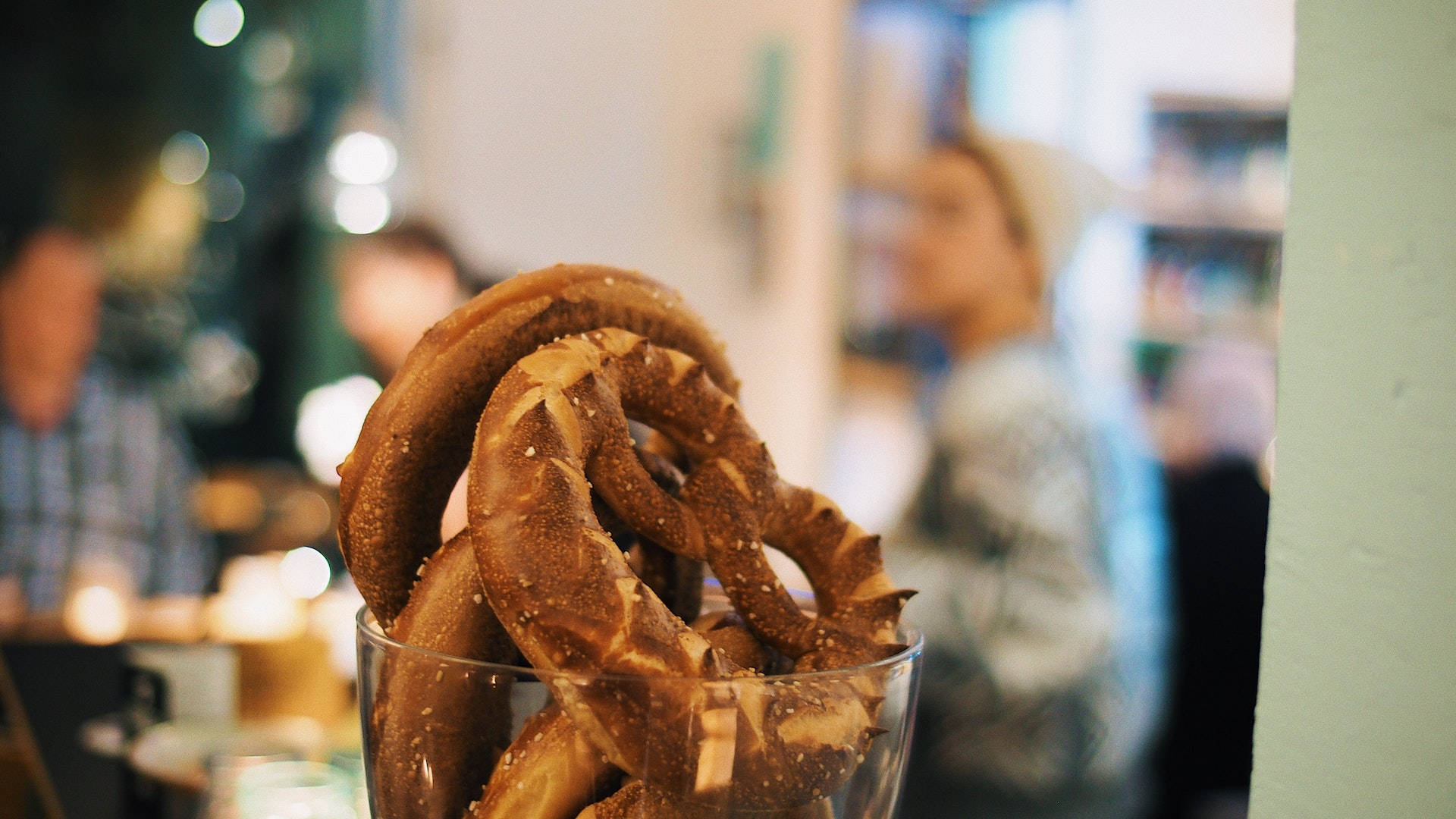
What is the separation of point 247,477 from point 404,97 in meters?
1.50

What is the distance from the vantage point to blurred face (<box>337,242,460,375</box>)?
2645mm

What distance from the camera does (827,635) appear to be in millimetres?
445

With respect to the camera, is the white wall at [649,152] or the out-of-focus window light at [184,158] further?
the white wall at [649,152]

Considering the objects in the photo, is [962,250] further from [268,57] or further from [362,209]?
[268,57]

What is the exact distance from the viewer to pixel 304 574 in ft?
6.37

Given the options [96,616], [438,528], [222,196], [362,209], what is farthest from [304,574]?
[222,196]

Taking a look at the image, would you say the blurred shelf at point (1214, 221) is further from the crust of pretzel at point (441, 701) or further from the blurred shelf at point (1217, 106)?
the crust of pretzel at point (441, 701)

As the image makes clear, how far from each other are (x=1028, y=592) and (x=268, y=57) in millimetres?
3405

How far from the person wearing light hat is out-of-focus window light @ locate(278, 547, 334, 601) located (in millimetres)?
972

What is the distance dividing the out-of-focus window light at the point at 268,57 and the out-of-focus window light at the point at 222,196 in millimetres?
362

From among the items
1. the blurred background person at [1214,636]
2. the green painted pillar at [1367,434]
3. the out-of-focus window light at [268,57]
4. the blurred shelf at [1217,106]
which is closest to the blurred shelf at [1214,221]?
the blurred shelf at [1217,106]

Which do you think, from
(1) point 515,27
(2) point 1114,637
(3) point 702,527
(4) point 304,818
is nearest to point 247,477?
(1) point 515,27

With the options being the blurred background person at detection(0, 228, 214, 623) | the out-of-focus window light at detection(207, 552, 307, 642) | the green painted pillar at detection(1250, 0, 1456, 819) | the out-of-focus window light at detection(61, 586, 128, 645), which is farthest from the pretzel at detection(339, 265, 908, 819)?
the blurred background person at detection(0, 228, 214, 623)

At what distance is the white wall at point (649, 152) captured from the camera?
13.1ft
